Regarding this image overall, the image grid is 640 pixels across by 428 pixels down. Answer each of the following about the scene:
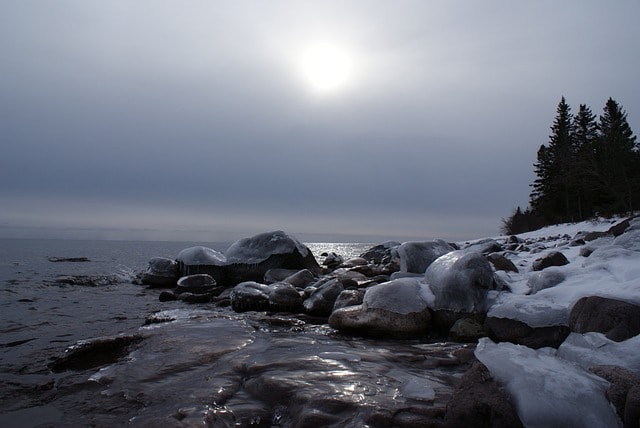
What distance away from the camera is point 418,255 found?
31.0 ft

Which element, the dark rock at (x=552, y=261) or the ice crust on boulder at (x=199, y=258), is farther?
the ice crust on boulder at (x=199, y=258)

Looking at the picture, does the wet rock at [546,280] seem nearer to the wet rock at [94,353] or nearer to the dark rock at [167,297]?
the wet rock at [94,353]

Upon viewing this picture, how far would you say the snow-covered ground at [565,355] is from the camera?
2.45 metres

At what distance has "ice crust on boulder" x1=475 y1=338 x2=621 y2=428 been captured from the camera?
2.41 meters

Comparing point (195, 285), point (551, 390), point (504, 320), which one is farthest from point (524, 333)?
point (195, 285)

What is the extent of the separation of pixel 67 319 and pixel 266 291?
3.80m

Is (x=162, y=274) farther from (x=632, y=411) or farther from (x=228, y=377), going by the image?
(x=632, y=411)

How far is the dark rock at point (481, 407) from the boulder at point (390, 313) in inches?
107

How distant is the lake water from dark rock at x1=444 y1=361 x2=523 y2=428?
0.21 metres

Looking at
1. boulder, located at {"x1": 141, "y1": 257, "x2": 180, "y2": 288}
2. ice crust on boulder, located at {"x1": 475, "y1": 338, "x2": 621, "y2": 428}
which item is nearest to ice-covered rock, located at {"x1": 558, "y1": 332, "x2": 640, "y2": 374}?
ice crust on boulder, located at {"x1": 475, "y1": 338, "x2": 621, "y2": 428}

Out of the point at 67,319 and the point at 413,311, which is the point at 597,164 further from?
the point at 67,319

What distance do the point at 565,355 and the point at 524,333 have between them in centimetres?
116

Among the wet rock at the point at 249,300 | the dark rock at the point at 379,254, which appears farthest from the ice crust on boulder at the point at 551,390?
the dark rock at the point at 379,254

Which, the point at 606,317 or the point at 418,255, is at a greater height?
the point at 418,255
